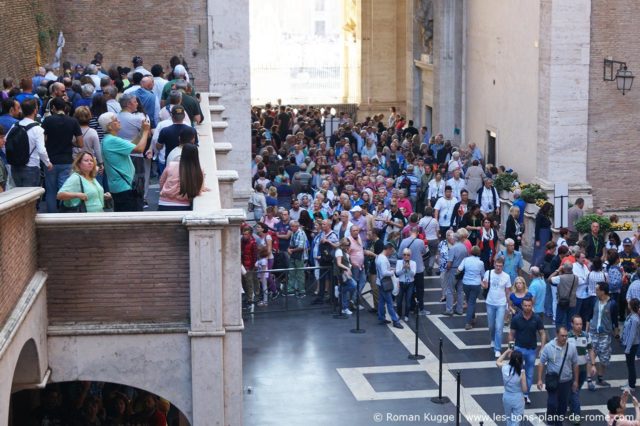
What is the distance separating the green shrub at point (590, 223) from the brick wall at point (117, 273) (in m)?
12.7

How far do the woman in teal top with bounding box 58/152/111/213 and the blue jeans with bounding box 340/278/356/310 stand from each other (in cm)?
868

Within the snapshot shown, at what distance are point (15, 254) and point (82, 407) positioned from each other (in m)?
3.86

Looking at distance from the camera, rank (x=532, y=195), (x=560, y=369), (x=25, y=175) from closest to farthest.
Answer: (x=25, y=175), (x=560, y=369), (x=532, y=195)

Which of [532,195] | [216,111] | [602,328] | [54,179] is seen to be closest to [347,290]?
[216,111]

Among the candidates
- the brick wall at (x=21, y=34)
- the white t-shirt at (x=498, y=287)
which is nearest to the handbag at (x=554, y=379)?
the white t-shirt at (x=498, y=287)

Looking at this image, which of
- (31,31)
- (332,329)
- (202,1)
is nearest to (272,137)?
(202,1)

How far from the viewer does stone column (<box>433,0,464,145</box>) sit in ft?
111

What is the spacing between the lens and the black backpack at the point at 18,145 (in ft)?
39.4

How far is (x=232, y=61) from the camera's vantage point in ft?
84.9

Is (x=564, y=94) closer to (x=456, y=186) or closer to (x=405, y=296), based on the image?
(x=456, y=186)

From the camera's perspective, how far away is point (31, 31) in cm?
2392

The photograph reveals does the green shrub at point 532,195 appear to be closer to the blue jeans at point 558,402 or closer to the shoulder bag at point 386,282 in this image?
the shoulder bag at point 386,282

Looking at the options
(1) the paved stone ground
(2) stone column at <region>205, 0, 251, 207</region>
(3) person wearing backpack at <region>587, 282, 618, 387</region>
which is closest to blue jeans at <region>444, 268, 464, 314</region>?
(1) the paved stone ground

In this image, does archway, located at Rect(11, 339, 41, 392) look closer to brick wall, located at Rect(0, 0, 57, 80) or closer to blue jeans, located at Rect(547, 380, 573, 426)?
blue jeans, located at Rect(547, 380, 573, 426)
